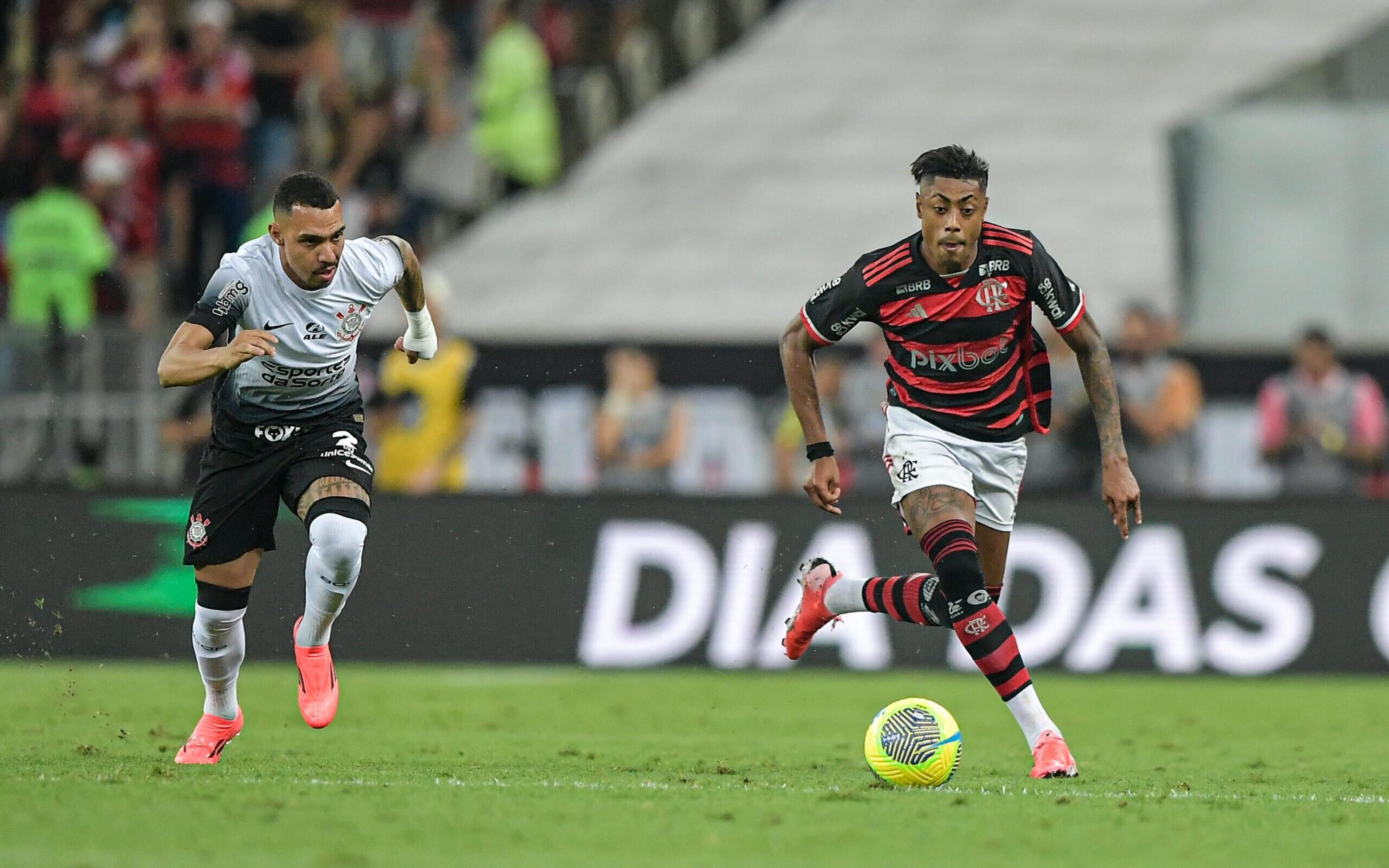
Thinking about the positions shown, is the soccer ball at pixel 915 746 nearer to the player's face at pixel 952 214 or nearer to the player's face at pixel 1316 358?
the player's face at pixel 952 214

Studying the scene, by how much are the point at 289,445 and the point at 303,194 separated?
1095 millimetres

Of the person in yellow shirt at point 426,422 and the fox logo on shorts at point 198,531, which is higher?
the person in yellow shirt at point 426,422

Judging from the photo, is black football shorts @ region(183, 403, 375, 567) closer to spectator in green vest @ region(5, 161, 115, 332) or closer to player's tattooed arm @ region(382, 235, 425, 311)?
player's tattooed arm @ region(382, 235, 425, 311)

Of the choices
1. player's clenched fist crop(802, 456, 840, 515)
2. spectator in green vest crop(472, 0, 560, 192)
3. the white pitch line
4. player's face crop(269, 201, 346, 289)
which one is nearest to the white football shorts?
player's clenched fist crop(802, 456, 840, 515)

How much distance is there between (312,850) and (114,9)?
54.8 feet

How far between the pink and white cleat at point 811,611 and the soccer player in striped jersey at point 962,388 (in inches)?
14.2

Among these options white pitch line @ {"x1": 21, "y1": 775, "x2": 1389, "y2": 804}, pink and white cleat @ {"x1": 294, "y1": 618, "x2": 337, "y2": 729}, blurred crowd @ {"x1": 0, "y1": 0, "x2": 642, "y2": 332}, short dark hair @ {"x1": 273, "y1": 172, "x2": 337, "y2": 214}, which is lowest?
white pitch line @ {"x1": 21, "y1": 775, "x2": 1389, "y2": 804}

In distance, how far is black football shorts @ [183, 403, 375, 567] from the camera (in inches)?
335

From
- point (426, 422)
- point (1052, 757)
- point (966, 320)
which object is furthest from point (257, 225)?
point (1052, 757)

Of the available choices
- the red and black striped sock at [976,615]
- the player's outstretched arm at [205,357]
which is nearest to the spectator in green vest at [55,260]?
the player's outstretched arm at [205,357]

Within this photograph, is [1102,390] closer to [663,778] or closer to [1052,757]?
[1052,757]

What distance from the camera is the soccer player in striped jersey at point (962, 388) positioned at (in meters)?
8.26

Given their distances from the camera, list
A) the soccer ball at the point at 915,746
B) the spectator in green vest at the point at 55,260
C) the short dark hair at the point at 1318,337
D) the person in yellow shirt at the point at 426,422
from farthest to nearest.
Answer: the spectator in green vest at the point at 55,260, the short dark hair at the point at 1318,337, the person in yellow shirt at the point at 426,422, the soccer ball at the point at 915,746

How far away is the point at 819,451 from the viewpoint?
28.4 feet
